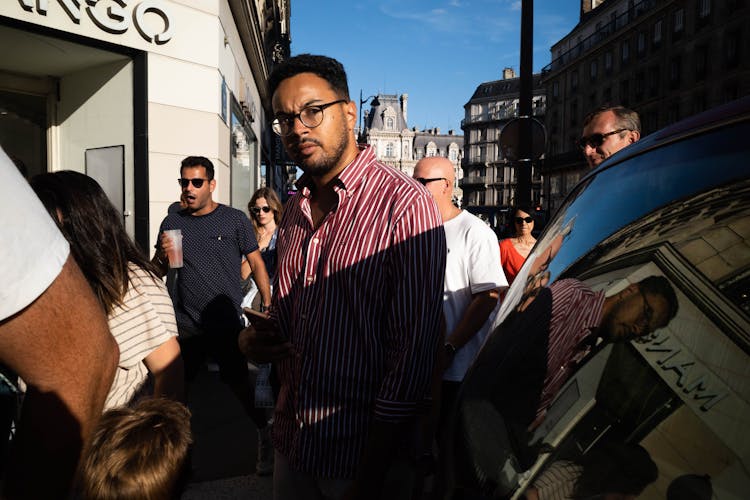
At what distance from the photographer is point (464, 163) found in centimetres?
9269

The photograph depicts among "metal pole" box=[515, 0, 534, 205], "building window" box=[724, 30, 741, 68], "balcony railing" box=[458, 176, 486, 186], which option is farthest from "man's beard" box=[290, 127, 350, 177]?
"balcony railing" box=[458, 176, 486, 186]

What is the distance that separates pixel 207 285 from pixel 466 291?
1.96 metres

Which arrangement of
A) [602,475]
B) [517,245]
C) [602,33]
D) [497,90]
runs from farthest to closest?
[497,90], [602,33], [517,245], [602,475]

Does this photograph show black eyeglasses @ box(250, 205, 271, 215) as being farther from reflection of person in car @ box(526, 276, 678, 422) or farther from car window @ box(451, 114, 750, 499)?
reflection of person in car @ box(526, 276, 678, 422)

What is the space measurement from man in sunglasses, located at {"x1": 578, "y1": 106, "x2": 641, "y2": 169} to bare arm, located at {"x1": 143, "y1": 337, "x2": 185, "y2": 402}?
2.51 metres

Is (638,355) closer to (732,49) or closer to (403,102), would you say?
(732,49)

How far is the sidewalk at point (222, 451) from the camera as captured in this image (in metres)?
3.49

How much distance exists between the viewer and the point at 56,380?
3.19ft

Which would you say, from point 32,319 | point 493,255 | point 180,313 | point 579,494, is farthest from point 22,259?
point 180,313

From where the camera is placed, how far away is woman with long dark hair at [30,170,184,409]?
1998 millimetres

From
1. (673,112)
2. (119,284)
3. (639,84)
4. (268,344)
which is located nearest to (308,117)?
(268,344)

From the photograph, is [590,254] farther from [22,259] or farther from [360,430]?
[22,259]

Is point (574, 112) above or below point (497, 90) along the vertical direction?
below

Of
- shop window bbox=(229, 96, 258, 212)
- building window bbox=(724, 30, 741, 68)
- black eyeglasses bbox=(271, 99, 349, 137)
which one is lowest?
black eyeglasses bbox=(271, 99, 349, 137)
